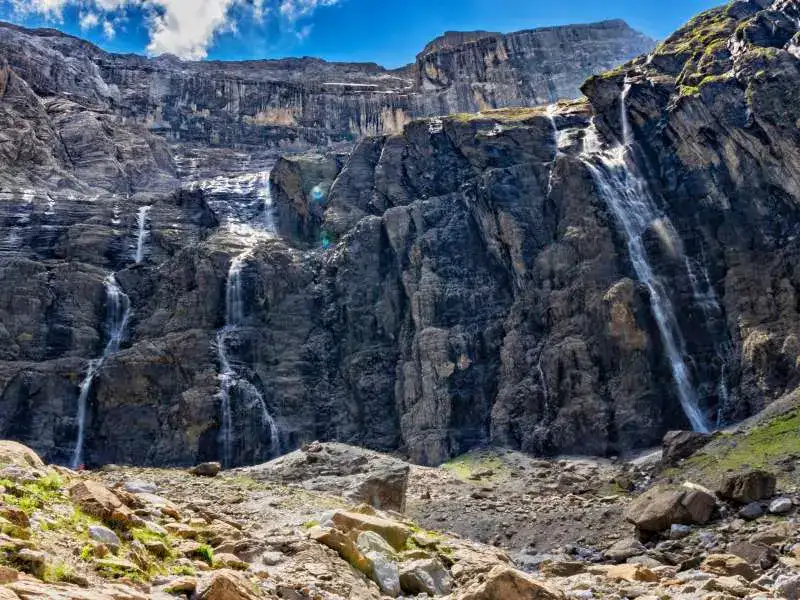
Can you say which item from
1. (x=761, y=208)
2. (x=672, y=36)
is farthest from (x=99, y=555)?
(x=672, y=36)

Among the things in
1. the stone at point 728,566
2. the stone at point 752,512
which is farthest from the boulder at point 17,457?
the stone at point 752,512

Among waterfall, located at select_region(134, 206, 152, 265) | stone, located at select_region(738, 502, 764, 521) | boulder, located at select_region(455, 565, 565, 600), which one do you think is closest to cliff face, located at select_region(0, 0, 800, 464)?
waterfall, located at select_region(134, 206, 152, 265)

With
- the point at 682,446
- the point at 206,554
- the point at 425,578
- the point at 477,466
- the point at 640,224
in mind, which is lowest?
the point at 425,578

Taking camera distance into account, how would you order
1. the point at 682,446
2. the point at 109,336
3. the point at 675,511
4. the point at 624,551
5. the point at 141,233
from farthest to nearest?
the point at 141,233
the point at 109,336
the point at 682,446
the point at 675,511
the point at 624,551

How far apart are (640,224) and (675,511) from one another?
47962mm

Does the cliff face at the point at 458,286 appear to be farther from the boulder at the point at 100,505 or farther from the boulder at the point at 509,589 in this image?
the boulder at the point at 100,505

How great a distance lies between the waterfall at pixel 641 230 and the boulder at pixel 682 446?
39.1 ft

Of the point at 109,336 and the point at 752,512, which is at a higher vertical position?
the point at 109,336

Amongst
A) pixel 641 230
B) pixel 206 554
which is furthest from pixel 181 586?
pixel 641 230

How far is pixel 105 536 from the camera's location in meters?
14.1

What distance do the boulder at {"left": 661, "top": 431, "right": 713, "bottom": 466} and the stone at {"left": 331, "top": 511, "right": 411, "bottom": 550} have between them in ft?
113

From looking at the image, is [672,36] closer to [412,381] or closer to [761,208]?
[761,208]

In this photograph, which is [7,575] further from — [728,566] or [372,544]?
[728,566]

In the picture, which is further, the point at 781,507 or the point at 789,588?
the point at 781,507
